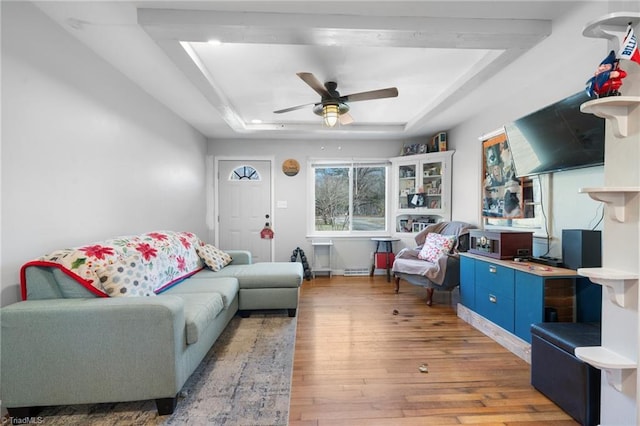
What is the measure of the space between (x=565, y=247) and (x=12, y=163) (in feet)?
12.1

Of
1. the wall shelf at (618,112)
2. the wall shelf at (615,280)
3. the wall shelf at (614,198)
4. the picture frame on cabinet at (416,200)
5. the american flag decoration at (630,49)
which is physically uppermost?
the american flag decoration at (630,49)

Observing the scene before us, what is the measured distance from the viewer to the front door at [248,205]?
4.97 m

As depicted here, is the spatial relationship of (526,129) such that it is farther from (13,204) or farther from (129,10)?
(13,204)

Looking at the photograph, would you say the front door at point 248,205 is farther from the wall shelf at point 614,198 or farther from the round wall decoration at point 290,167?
the wall shelf at point 614,198

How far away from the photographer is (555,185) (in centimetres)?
252

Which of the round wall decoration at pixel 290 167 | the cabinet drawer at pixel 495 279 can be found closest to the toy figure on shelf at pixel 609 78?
the cabinet drawer at pixel 495 279

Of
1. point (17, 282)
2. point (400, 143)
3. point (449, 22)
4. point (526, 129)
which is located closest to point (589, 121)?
→ point (526, 129)

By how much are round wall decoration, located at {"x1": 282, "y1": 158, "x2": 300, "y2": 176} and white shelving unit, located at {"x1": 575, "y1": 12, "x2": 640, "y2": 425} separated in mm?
3995

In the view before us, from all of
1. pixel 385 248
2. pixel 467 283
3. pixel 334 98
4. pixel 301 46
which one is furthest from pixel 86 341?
pixel 385 248

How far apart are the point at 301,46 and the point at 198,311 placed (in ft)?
6.76

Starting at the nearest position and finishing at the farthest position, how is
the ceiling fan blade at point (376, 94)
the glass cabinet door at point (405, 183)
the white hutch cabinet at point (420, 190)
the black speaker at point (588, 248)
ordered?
the black speaker at point (588, 248) < the ceiling fan blade at point (376, 94) < the white hutch cabinet at point (420, 190) < the glass cabinet door at point (405, 183)

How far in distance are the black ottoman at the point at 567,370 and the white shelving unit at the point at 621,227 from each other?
0.18m

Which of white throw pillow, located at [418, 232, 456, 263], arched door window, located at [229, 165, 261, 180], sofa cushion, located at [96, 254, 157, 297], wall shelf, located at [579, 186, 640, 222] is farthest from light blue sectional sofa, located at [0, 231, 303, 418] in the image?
arched door window, located at [229, 165, 261, 180]

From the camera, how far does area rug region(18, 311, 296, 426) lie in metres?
1.57
